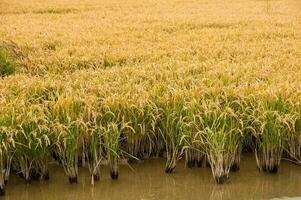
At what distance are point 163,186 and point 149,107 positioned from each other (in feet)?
3.17

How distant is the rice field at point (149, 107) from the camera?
18.6 feet

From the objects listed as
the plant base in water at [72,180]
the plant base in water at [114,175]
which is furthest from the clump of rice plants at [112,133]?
the plant base in water at [72,180]

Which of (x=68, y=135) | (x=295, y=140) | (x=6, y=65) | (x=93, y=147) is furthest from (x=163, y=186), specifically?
(x=6, y=65)

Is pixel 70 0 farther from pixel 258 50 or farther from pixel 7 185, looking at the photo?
pixel 7 185

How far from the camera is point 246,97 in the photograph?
247 inches

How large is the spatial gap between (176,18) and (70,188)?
11264mm

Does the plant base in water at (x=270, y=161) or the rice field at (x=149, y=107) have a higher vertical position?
the rice field at (x=149, y=107)

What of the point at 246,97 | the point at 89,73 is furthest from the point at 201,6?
the point at 246,97

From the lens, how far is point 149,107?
20.2ft

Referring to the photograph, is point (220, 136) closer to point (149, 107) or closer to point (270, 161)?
point (270, 161)

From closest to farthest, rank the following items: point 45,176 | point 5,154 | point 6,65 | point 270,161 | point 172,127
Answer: point 5,154, point 45,176, point 270,161, point 172,127, point 6,65

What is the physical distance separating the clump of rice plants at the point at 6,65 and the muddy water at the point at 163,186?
3178 millimetres

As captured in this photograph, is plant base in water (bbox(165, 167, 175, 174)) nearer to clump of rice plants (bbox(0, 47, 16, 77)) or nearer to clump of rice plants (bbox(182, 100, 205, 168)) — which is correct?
clump of rice plants (bbox(182, 100, 205, 168))

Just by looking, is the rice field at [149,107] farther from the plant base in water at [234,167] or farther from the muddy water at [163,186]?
the muddy water at [163,186]
